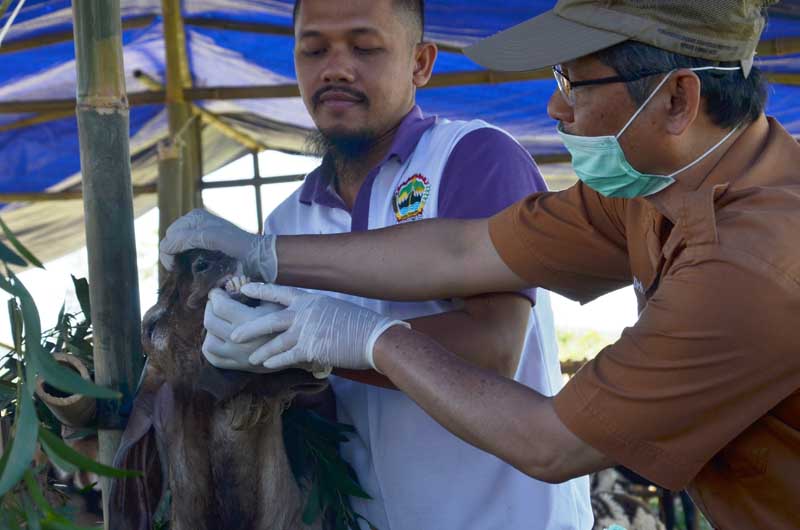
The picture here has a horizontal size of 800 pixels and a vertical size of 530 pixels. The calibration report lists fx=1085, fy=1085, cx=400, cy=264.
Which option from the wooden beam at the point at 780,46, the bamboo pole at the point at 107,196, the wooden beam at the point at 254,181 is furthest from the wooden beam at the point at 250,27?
the bamboo pole at the point at 107,196

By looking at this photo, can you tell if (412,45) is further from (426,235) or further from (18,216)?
(18,216)

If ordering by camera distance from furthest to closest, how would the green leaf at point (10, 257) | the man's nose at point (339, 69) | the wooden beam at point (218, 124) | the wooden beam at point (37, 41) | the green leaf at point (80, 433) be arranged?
the wooden beam at point (218, 124) < the wooden beam at point (37, 41) < the man's nose at point (339, 69) < the green leaf at point (80, 433) < the green leaf at point (10, 257)

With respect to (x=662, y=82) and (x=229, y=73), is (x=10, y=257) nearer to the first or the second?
(x=662, y=82)

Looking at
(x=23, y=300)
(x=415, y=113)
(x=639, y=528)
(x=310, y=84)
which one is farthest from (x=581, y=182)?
(x=639, y=528)

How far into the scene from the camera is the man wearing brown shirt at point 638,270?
2.09 m

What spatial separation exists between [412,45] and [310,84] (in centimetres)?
36

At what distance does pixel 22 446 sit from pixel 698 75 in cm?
158

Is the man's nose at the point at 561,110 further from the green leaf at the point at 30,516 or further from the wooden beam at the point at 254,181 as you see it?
the wooden beam at the point at 254,181

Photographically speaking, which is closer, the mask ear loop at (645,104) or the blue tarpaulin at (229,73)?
the mask ear loop at (645,104)

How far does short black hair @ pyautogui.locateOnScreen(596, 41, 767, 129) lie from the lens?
238 cm

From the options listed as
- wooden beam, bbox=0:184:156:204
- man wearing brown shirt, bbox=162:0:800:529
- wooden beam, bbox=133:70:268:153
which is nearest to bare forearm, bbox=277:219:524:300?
man wearing brown shirt, bbox=162:0:800:529

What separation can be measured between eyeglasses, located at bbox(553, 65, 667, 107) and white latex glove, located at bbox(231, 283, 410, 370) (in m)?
0.66

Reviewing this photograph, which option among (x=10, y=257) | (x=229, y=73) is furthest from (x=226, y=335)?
(x=229, y=73)

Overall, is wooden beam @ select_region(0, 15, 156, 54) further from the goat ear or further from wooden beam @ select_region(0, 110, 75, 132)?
the goat ear
